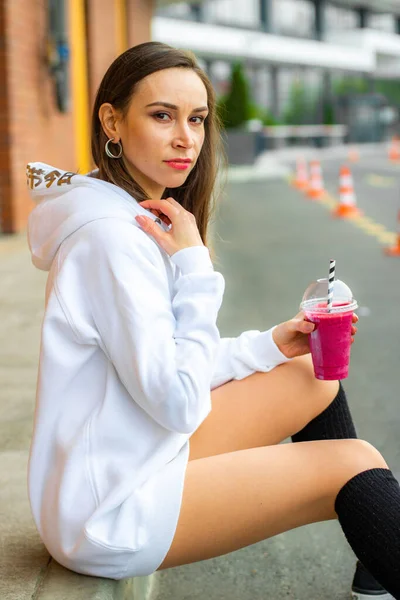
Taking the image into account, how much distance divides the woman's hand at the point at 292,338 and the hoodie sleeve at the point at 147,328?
0.51 meters

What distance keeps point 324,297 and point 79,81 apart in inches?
515

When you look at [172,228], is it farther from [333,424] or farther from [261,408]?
[333,424]

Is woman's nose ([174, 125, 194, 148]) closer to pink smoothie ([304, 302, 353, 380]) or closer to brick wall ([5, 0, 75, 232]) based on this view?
pink smoothie ([304, 302, 353, 380])

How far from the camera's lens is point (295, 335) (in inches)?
97.4

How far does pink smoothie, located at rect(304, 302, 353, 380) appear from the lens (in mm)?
2195

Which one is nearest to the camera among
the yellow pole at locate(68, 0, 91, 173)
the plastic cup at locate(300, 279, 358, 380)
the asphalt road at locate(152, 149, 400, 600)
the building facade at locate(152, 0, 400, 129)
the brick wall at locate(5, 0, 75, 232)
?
the plastic cup at locate(300, 279, 358, 380)

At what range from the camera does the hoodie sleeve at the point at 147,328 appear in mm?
1856

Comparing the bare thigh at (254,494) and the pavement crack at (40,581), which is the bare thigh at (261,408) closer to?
the bare thigh at (254,494)

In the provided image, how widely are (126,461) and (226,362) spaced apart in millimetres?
656

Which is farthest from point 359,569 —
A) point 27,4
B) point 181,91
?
point 27,4

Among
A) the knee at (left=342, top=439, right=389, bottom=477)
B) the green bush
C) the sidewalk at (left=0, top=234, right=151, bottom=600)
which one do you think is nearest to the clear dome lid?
the knee at (left=342, top=439, right=389, bottom=477)

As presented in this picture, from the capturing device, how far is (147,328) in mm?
1854

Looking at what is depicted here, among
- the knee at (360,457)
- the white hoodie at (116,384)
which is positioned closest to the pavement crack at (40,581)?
the white hoodie at (116,384)

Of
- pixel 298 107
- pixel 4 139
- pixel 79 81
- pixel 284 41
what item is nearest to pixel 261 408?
pixel 4 139
